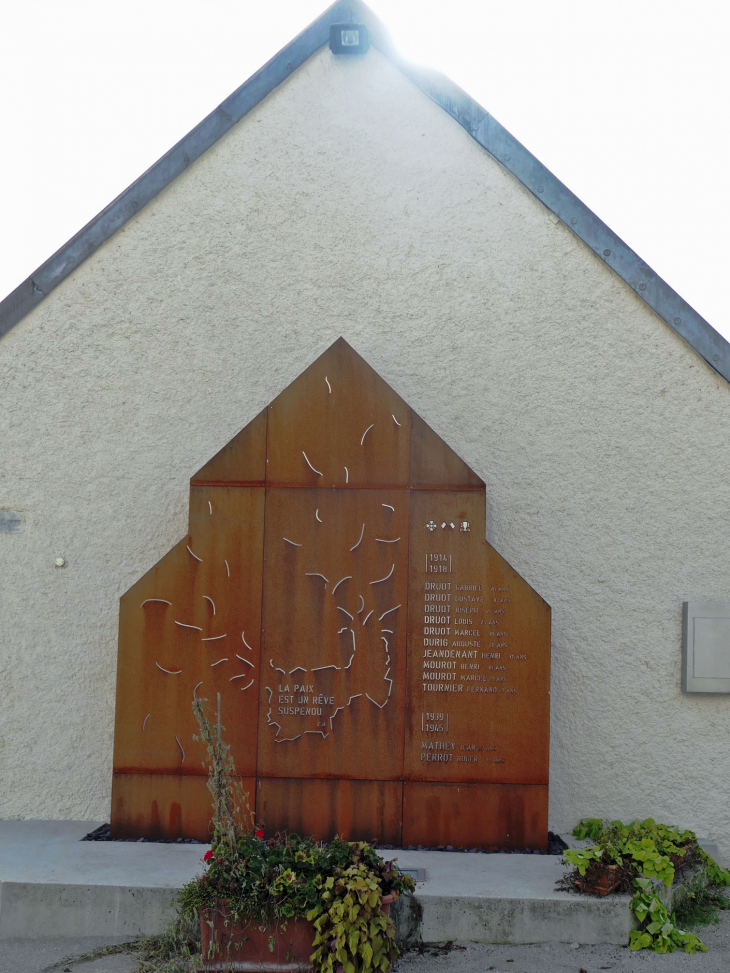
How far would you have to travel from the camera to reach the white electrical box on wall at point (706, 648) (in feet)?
18.6

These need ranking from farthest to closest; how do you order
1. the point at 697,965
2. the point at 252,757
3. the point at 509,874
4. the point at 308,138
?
the point at 308,138
the point at 252,757
the point at 509,874
the point at 697,965

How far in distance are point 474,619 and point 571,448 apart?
60.4 inches

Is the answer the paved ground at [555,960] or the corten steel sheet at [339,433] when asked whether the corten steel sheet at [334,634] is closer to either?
the corten steel sheet at [339,433]

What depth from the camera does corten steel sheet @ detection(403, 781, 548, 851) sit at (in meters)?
5.08


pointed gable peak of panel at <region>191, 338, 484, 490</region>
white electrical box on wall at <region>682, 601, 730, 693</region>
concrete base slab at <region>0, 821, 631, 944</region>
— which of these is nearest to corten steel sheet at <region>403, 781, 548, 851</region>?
concrete base slab at <region>0, 821, 631, 944</region>

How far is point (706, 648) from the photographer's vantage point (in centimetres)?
570

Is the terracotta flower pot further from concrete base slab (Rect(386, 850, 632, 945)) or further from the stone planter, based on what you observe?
concrete base slab (Rect(386, 850, 632, 945))

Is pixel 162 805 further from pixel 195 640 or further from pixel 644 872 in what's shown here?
pixel 644 872

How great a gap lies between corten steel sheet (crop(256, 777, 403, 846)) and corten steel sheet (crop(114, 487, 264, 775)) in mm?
260

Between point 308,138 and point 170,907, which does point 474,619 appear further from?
point 308,138

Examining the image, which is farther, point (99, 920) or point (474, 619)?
point (474, 619)

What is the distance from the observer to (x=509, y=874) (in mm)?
4641

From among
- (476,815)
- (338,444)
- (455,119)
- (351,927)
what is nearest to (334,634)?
(338,444)

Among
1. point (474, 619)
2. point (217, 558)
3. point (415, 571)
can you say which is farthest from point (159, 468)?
point (474, 619)
